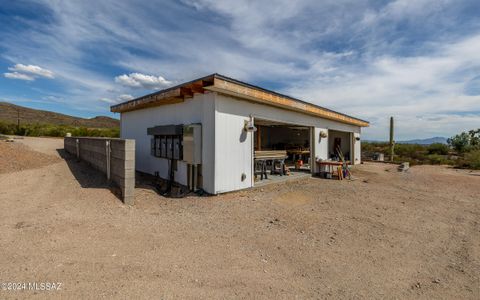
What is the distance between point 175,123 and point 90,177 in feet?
9.35

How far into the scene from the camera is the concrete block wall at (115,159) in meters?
5.30

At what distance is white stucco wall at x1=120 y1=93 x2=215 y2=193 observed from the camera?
6.45 m

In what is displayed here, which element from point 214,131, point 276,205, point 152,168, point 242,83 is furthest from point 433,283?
point 152,168

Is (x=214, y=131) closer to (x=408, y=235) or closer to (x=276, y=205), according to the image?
(x=276, y=205)

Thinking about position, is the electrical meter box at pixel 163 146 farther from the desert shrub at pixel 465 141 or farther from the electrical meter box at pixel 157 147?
the desert shrub at pixel 465 141

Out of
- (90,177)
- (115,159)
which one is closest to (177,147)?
(115,159)

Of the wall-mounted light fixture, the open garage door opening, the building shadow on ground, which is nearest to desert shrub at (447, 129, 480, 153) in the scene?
the open garage door opening

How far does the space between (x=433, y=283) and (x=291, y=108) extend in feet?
22.8

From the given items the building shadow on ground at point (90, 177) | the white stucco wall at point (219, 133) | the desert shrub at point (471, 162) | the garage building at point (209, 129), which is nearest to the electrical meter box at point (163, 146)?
the garage building at point (209, 129)

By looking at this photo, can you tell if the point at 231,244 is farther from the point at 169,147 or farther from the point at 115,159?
the point at 169,147

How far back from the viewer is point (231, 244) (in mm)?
3525

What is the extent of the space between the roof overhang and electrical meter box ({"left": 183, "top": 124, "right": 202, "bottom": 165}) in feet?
3.43

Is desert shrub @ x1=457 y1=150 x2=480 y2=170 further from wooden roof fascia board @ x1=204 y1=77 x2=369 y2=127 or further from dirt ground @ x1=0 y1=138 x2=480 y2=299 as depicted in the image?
dirt ground @ x1=0 y1=138 x2=480 y2=299

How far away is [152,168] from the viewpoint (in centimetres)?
891
